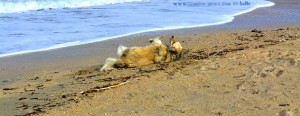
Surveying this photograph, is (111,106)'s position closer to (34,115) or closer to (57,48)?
(34,115)

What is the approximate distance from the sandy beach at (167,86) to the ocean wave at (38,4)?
545 inches

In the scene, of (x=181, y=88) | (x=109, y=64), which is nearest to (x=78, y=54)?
(x=109, y=64)

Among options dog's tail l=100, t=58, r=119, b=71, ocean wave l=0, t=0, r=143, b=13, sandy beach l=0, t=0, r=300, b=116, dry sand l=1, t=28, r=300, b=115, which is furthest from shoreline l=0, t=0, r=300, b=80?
ocean wave l=0, t=0, r=143, b=13

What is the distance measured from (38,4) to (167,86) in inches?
764

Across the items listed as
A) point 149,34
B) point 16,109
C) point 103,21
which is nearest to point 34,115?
point 16,109

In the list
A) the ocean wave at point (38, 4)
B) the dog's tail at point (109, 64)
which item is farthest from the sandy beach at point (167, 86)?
the ocean wave at point (38, 4)

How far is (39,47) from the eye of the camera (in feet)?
31.8

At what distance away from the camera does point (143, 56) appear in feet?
22.8

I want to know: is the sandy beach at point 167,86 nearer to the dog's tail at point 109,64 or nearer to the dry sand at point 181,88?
the dry sand at point 181,88

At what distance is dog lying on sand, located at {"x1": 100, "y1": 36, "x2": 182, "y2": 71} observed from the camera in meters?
6.87

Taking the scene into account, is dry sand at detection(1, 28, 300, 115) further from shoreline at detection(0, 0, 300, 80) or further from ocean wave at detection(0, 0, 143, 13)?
ocean wave at detection(0, 0, 143, 13)

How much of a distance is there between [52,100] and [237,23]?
32.5 ft

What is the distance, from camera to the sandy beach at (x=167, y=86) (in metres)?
4.46

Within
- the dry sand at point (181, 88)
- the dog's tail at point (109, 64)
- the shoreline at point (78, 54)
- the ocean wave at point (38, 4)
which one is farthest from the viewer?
the ocean wave at point (38, 4)
